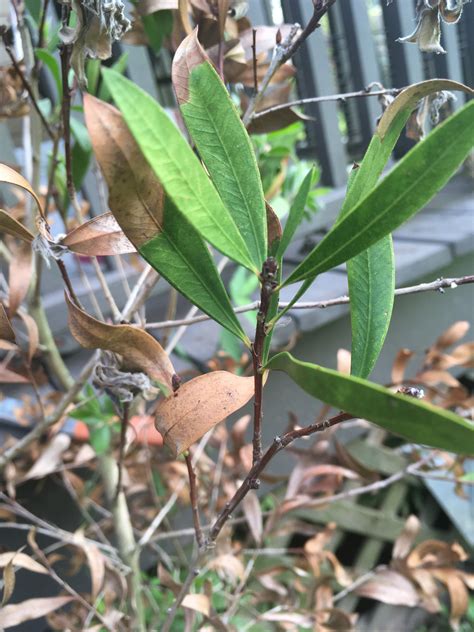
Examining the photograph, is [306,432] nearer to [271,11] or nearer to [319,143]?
[319,143]

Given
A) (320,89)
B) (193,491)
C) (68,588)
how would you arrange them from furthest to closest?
(320,89)
(68,588)
(193,491)

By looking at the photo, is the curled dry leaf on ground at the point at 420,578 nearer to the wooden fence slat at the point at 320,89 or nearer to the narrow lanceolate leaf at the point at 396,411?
the narrow lanceolate leaf at the point at 396,411

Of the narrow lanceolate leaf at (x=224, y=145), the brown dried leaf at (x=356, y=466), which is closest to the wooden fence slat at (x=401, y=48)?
the brown dried leaf at (x=356, y=466)

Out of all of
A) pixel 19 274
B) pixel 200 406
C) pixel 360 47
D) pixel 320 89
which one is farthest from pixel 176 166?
pixel 360 47

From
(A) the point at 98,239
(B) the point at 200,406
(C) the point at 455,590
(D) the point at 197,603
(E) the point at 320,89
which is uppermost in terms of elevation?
(E) the point at 320,89

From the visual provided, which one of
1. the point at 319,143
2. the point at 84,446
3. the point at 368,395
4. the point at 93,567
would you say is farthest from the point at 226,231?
the point at 319,143

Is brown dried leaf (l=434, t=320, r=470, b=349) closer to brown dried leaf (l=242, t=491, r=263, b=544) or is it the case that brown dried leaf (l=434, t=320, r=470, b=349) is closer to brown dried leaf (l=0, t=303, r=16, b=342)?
brown dried leaf (l=242, t=491, r=263, b=544)

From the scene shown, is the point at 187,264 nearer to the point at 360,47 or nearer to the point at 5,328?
the point at 5,328

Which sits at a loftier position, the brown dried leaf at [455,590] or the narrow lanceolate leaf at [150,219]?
the narrow lanceolate leaf at [150,219]
